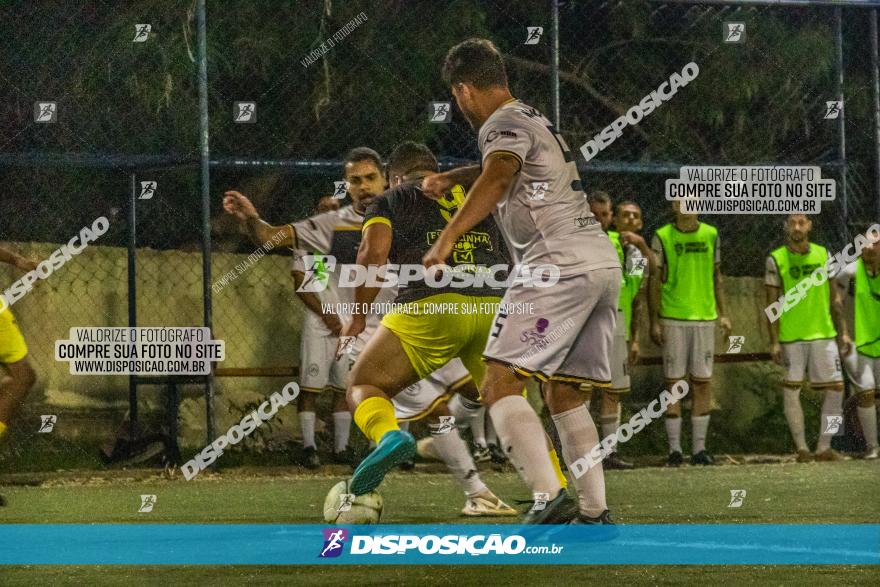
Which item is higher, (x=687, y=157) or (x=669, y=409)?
(x=687, y=157)

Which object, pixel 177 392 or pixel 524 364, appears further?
pixel 177 392

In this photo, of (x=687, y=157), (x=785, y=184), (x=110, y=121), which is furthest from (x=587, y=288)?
(x=110, y=121)

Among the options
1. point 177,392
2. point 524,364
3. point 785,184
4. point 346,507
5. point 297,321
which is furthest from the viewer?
point 297,321

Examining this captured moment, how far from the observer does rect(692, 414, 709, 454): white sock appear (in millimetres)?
9422

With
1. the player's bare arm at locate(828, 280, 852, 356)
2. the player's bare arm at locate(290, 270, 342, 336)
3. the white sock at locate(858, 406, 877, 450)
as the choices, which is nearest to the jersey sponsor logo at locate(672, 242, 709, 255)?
the player's bare arm at locate(828, 280, 852, 356)

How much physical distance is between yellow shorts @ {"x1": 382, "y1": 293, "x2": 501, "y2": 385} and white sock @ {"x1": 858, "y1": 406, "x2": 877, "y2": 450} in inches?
161

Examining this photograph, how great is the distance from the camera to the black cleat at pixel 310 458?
8914mm

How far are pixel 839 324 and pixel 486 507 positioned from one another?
378cm

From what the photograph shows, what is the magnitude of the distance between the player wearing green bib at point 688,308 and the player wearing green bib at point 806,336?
406 millimetres

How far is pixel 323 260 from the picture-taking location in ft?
28.4

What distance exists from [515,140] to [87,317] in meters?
3.88

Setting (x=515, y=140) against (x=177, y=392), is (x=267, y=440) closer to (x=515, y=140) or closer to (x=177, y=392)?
(x=177, y=392)

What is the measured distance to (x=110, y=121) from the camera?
28.8ft

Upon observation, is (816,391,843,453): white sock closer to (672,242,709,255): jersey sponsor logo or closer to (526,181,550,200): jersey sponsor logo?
(672,242,709,255): jersey sponsor logo
